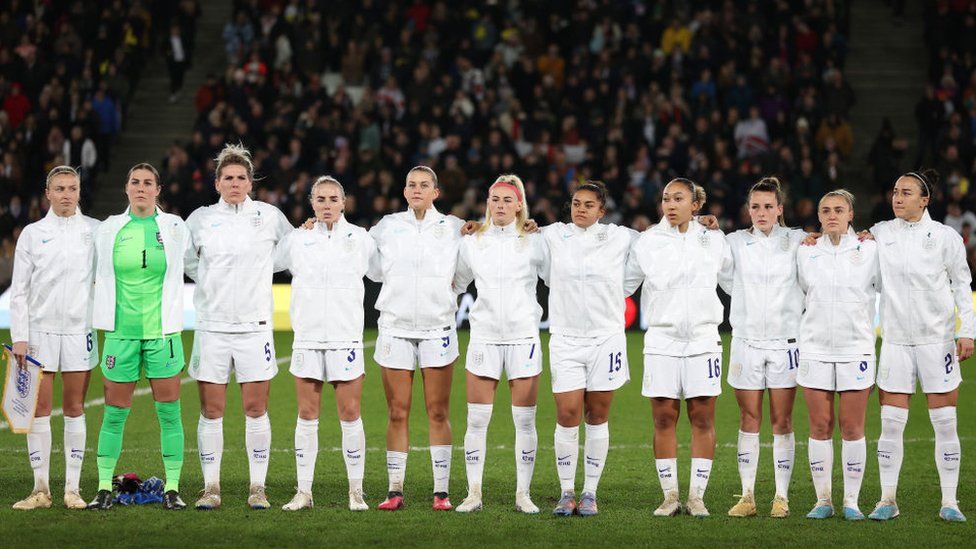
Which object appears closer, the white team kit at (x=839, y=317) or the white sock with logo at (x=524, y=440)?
the white team kit at (x=839, y=317)

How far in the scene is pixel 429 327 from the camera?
9.22 meters

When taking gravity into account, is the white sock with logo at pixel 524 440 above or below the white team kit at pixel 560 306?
below

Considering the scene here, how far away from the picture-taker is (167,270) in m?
9.27

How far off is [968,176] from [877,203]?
70.2 inches

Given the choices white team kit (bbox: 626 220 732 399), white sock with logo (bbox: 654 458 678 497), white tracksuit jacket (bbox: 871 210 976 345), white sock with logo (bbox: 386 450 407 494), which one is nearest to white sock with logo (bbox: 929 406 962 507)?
white tracksuit jacket (bbox: 871 210 976 345)

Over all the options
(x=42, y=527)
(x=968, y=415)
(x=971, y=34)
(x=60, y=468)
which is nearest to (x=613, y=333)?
(x=42, y=527)

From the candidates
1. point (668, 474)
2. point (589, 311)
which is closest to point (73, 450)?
point (589, 311)

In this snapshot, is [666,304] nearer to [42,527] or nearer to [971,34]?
[42,527]

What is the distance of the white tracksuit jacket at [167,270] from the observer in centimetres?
916

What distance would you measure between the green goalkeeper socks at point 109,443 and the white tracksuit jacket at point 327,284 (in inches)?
50.0

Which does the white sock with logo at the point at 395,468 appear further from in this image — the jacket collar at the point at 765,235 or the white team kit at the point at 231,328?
the jacket collar at the point at 765,235

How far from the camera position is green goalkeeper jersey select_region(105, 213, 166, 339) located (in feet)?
29.8

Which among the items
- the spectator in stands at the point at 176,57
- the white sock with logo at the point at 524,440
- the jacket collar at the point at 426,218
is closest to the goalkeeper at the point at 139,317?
the jacket collar at the point at 426,218

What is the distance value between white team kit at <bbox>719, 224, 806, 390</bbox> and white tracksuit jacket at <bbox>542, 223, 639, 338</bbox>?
0.75 m
